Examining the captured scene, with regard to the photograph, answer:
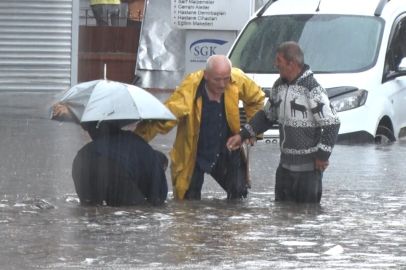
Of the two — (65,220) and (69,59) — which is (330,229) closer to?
(65,220)

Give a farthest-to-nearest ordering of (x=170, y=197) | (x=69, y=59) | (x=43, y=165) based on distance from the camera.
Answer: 1. (x=69, y=59)
2. (x=43, y=165)
3. (x=170, y=197)

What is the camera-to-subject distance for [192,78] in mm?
9156

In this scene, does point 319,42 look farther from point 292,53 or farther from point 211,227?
point 211,227

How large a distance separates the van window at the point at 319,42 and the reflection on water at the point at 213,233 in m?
3.48

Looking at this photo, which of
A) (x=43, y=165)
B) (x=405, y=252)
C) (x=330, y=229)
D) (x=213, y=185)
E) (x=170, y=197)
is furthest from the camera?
(x=43, y=165)

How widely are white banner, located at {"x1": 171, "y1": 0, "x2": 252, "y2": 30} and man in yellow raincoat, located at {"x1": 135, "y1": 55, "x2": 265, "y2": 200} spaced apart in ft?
30.7

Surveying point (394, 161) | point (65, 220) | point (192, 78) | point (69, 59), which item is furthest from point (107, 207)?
point (69, 59)

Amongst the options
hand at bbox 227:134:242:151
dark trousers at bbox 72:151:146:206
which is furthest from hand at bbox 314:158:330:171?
dark trousers at bbox 72:151:146:206

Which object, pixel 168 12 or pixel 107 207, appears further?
pixel 168 12

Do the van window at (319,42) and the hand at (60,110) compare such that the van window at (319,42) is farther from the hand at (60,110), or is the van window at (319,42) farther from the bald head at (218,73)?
the hand at (60,110)

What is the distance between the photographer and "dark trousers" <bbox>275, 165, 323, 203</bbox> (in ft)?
29.0

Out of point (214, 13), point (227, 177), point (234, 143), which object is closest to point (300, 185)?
point (234, 143)

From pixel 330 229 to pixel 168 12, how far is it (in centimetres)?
1487

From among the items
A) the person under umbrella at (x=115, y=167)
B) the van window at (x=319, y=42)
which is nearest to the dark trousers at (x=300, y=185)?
the person under umbrella at (x=115, y=167)
